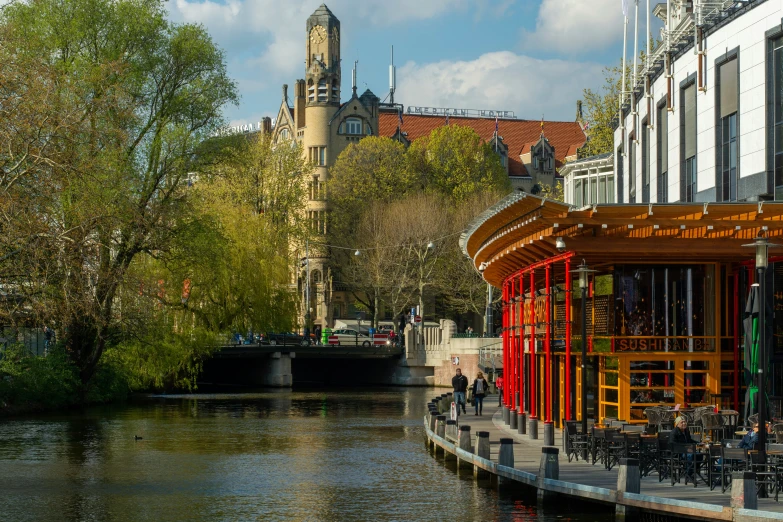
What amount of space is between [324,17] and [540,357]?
254 feet

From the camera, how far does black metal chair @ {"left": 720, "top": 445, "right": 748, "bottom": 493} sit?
18547 millimetres

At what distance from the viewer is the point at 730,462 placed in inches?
769

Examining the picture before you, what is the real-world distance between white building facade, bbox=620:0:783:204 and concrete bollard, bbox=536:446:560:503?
17.0m

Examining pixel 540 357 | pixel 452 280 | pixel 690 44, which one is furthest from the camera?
pixel 452 280

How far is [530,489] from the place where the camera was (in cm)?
2195

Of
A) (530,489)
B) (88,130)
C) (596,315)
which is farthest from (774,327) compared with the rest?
(88,130)

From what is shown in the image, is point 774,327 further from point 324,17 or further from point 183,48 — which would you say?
point 324,17

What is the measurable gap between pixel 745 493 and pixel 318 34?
94927mm

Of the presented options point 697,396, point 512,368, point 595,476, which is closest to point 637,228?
point 697,396

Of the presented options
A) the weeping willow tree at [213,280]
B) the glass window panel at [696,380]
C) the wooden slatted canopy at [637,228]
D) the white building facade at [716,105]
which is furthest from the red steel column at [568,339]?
the weeping willow tree at [213,280]

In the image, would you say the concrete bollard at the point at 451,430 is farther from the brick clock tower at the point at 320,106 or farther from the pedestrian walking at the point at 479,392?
the brick clock tower at the point at 320,106

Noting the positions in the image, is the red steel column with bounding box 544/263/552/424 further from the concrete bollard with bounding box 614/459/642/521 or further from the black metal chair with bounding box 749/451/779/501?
the black metal chair with bounding box 749/451/779/501

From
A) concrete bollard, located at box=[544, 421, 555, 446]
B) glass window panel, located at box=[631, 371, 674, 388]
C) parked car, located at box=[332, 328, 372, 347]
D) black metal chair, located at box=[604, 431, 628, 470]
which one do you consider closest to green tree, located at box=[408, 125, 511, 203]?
parked car, located at box=[332, 328, 372, 347]

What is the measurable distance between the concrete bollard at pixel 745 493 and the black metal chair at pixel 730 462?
1.78m
